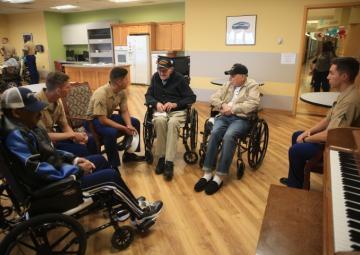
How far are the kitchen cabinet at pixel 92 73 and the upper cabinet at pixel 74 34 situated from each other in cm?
274

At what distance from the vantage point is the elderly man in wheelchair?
1285mm

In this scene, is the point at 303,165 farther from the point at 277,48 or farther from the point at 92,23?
the point at 92,23

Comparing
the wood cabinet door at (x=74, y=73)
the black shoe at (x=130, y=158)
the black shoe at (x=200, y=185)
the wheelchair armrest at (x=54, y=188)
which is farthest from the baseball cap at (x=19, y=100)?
the wood cabinet door at (x=74, y=73)

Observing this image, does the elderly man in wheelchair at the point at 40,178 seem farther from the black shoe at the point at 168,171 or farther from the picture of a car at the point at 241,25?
the picture of a car at the point at 241,25

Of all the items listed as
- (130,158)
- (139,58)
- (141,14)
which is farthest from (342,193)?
(141,14)

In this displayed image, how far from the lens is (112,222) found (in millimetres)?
1656

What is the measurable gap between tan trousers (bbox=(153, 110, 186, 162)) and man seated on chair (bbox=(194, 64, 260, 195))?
36cm

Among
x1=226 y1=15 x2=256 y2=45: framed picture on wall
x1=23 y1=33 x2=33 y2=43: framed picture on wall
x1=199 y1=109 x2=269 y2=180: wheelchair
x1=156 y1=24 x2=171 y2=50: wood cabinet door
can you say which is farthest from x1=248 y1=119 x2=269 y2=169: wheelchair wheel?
x1=23 y1=33 x2=33 y2=43: framed picture on wall

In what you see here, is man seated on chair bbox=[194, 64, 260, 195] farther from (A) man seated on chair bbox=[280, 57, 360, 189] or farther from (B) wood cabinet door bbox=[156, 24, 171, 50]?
(B) wood cabinet door bbox=[156, 24, 171, 50]

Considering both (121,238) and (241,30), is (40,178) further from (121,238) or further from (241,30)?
(241,30)

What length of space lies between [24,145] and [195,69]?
4.90m

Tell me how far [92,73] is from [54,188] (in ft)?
21.4

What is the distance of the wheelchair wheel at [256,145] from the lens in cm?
265

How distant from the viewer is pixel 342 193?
1.03 m
